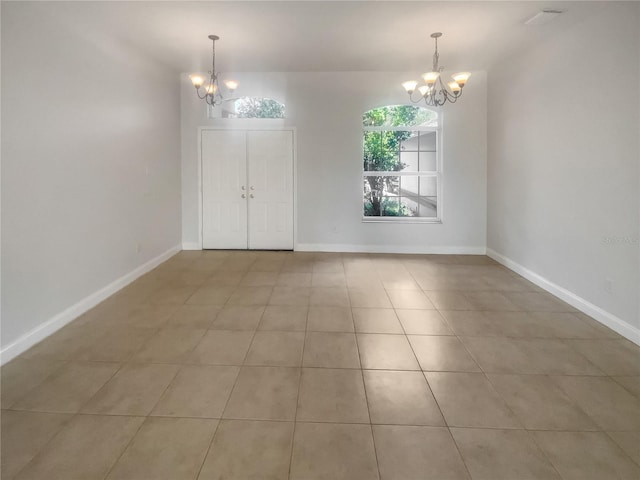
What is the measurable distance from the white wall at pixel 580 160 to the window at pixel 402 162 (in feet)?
3.95

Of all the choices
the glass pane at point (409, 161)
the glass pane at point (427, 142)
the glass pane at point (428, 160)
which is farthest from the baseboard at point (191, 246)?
the glass pane at point (427, 142)

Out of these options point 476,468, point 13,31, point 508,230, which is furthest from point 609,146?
point 13,31

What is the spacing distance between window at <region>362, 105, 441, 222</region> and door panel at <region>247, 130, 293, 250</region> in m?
1.28

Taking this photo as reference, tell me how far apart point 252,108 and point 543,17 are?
161 inches

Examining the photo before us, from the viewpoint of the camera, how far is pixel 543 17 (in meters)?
3.41

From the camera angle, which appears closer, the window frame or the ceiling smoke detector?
the ceiling smoke detector

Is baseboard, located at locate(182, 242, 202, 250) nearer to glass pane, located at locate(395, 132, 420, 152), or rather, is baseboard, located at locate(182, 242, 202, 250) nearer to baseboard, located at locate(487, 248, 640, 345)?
glass pane, located at locate(395, 132, 420, 152)

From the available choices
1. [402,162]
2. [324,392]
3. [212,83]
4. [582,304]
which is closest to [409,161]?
[402,162]

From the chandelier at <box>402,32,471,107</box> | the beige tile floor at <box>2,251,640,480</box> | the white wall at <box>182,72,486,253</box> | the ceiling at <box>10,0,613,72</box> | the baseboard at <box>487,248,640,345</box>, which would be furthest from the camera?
the white wall at <box>182,72,486,253</box>

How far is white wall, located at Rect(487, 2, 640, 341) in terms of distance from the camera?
112 inches

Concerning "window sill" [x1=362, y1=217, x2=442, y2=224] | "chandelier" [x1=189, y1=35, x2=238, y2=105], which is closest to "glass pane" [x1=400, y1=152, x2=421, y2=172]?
"window sill" [x1=362, y1=217, x2=442, y2=224]

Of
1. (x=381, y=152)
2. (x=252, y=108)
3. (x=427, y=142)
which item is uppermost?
(x=252, y=108)

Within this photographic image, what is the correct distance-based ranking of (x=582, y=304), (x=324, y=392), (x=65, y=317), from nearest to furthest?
(x=324, y=392) → (x=65, y=317) → (x=582, y=304)

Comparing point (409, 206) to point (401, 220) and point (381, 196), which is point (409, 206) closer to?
→ point (401, 220)
